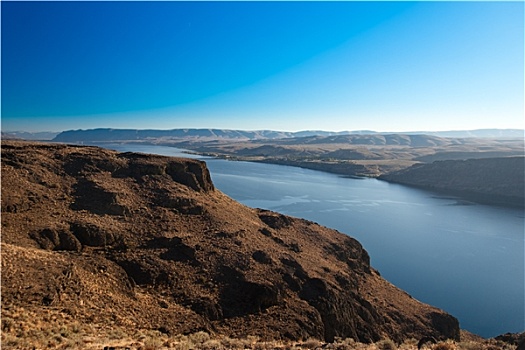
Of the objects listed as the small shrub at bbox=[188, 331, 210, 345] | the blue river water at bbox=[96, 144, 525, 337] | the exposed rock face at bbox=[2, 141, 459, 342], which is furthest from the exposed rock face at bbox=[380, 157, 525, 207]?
the small shrub at bbox=[188, 331, 210, 345]

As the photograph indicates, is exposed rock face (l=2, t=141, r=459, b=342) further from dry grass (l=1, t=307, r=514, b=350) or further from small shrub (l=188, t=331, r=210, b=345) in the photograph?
small shrub (l=188, t=331, r=210, b=345)

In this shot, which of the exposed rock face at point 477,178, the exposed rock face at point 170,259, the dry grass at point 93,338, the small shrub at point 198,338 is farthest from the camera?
the exposed rock face at point 477,178

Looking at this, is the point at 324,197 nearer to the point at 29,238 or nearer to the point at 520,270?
the point at 520,270

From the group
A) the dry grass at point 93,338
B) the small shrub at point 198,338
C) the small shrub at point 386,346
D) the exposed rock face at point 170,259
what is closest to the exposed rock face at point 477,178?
the exposed rock face at point 170,259

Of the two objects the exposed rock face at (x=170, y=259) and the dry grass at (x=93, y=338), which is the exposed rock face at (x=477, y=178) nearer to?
the exposed rock face at (x=170, y=259)

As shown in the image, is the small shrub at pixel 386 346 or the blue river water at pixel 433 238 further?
the blue river water at pixel 433 238

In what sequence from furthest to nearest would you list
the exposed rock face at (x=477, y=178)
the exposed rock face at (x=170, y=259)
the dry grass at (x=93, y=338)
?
the exposed rock face at (x=477, y=178) → the exposed rock face at (x=170, y=259) → the dry grass at (x=93, y=338)

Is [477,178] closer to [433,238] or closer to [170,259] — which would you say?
[433,238]
